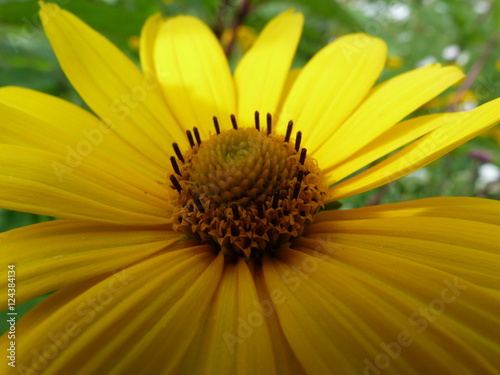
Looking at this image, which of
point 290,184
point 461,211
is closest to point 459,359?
point 461,211

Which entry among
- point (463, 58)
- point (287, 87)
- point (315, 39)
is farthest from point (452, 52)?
point (287, 87)

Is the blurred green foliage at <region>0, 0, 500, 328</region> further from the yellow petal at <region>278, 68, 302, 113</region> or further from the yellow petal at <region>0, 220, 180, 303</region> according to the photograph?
the yellow petal at <region>0, 220, 180, 303</region>

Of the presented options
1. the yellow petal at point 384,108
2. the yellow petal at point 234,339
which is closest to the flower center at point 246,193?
the yellow petal at point 384,108

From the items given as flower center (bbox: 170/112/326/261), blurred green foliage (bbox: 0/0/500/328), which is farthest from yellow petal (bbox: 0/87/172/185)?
blurred green foliage (bbox: 0/0/500/328)

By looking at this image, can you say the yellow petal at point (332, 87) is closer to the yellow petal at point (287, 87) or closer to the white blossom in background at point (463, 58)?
the yellow petal at point (287, 87)

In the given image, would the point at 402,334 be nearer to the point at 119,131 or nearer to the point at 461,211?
the point at 461,211

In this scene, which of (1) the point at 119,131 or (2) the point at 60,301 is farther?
(1) the point at 119,131
